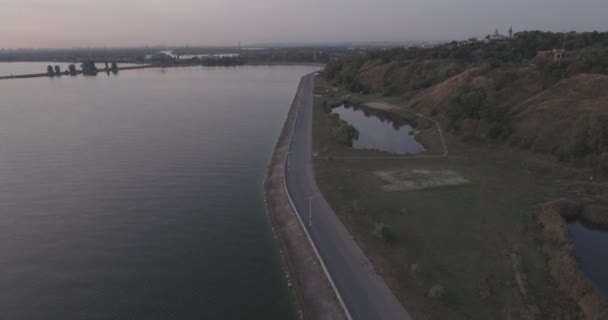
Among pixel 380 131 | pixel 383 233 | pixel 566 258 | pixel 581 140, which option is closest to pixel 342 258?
pixel 383 233

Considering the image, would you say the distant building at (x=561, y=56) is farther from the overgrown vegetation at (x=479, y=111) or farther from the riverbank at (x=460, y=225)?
the riverbank at (x=460, y=225)

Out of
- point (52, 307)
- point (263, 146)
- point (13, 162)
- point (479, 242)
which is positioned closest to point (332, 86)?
point (263, 146)

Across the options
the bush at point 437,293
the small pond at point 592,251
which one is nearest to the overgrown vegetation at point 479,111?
the small pond at point 592,251

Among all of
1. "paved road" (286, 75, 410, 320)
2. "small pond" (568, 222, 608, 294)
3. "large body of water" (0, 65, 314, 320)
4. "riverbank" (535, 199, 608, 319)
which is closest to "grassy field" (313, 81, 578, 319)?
"riverbank" (535, 199, 608, 319)

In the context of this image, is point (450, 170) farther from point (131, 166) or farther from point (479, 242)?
point (131, 166)

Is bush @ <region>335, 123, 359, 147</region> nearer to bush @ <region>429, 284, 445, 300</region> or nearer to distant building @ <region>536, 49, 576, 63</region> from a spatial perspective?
bush @ <region>429, 284, 445, 300</region>
